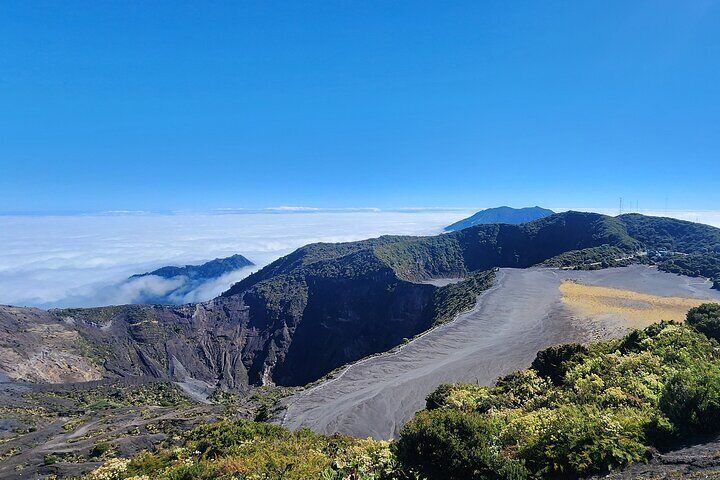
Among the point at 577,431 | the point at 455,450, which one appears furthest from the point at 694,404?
the point at 455,450

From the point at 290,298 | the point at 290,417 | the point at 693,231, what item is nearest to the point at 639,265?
the point at 693,231

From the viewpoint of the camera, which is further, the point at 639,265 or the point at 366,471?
the point at 639,265

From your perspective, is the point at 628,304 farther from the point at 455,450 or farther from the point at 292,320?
the point at 292,320

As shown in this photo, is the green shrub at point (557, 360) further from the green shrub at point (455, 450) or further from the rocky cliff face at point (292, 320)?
the rocky cliff face at point (292, 320)

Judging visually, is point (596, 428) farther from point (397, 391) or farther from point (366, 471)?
point (397, 391)

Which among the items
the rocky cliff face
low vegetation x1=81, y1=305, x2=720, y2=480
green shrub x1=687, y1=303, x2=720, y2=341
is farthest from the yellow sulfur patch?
low vegetation x1=81, y1=305, x2=720, y2=480

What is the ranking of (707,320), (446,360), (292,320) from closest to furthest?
1. (707,320)
2. (446,360)
3. (292,320)
